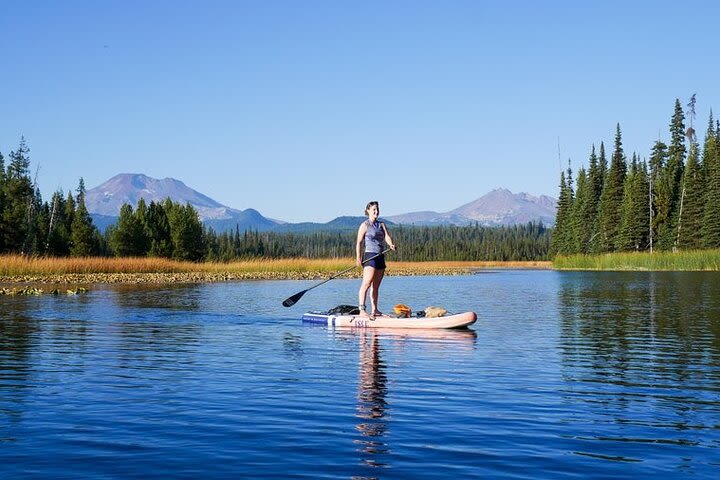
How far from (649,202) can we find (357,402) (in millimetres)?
97507

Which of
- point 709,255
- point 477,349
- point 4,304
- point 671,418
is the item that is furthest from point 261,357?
point 709,255

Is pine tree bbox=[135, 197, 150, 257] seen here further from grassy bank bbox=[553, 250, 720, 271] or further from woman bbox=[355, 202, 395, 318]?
woman bbox=[355, 202, 395, 318]

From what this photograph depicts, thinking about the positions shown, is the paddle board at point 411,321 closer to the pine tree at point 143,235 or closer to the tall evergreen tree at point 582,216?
the pine tree at point 143,235

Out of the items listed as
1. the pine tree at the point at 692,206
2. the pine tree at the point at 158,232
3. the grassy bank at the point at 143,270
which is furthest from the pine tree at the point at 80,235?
the pine tree at the point at 692,206

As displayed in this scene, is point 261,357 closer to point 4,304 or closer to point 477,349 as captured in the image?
point 477,349

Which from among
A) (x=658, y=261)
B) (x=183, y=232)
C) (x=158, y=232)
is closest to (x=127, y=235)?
(x=158, y=232)

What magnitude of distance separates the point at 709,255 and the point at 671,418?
6885 cm

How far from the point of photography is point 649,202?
100 m

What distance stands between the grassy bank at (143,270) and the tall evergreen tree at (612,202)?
44798 mm

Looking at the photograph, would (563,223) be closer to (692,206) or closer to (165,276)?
(692,206)

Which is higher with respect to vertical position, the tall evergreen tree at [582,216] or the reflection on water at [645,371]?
the tall evergreen tree at [582,216]

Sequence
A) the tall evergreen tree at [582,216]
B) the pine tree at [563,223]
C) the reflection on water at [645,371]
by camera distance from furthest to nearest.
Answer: the pine tree at [563,223], the tall evergreen tree at [582,216], the reflection on water at [645,371]

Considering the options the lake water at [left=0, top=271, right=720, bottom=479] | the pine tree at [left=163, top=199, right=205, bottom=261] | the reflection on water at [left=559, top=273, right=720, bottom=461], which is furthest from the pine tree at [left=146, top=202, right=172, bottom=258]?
the lake water at [left=0, top=271, right=720, bottom=479]

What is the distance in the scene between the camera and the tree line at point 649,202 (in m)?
93.6
